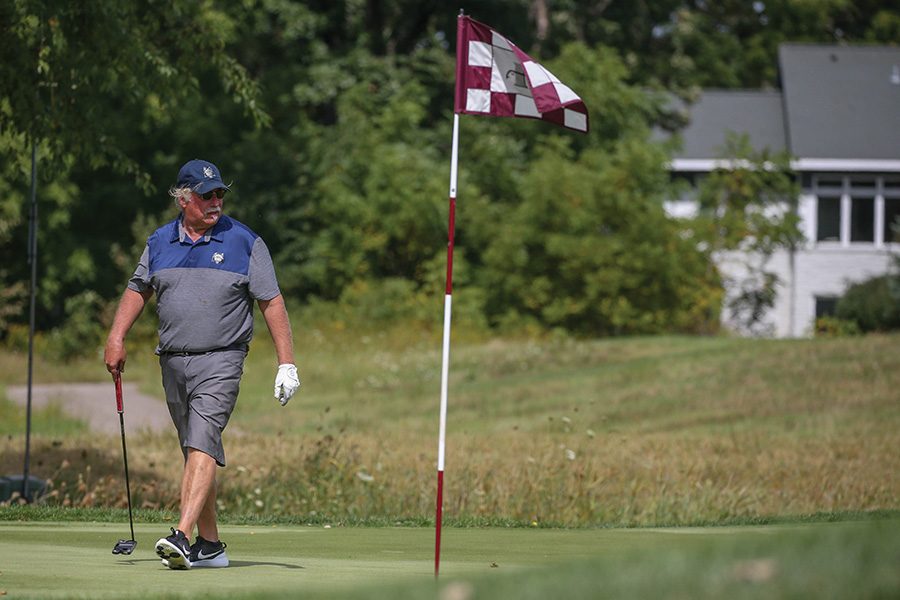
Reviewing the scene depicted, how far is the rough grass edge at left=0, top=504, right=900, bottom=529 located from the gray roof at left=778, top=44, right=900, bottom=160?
34.2m

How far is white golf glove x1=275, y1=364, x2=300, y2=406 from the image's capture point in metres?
8.01

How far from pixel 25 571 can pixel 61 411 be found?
1887 centimetres

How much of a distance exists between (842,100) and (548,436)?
103ft

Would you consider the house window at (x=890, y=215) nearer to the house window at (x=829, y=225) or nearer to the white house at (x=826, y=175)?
the white house at (x=826, y=175)

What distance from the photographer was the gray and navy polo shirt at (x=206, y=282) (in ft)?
26.8

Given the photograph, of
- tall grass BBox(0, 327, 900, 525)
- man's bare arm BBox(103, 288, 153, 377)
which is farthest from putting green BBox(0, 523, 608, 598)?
tall grass BBox(0, 327, 900, 525)

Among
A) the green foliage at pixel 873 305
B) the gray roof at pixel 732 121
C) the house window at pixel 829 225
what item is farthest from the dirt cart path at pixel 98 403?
the house window at pixel 829 225

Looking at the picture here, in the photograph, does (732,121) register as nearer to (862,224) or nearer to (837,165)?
(837,165)

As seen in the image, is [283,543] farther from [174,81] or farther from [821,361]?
[821,361]

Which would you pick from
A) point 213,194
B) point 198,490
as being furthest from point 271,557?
point 213,194

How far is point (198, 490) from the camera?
8102 millimetres

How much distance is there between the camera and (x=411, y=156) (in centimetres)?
4266

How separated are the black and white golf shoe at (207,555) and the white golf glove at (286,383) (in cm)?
83

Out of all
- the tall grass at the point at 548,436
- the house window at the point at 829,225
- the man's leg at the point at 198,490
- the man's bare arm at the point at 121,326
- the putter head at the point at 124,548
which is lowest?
the tall grass at the point at 548,436
